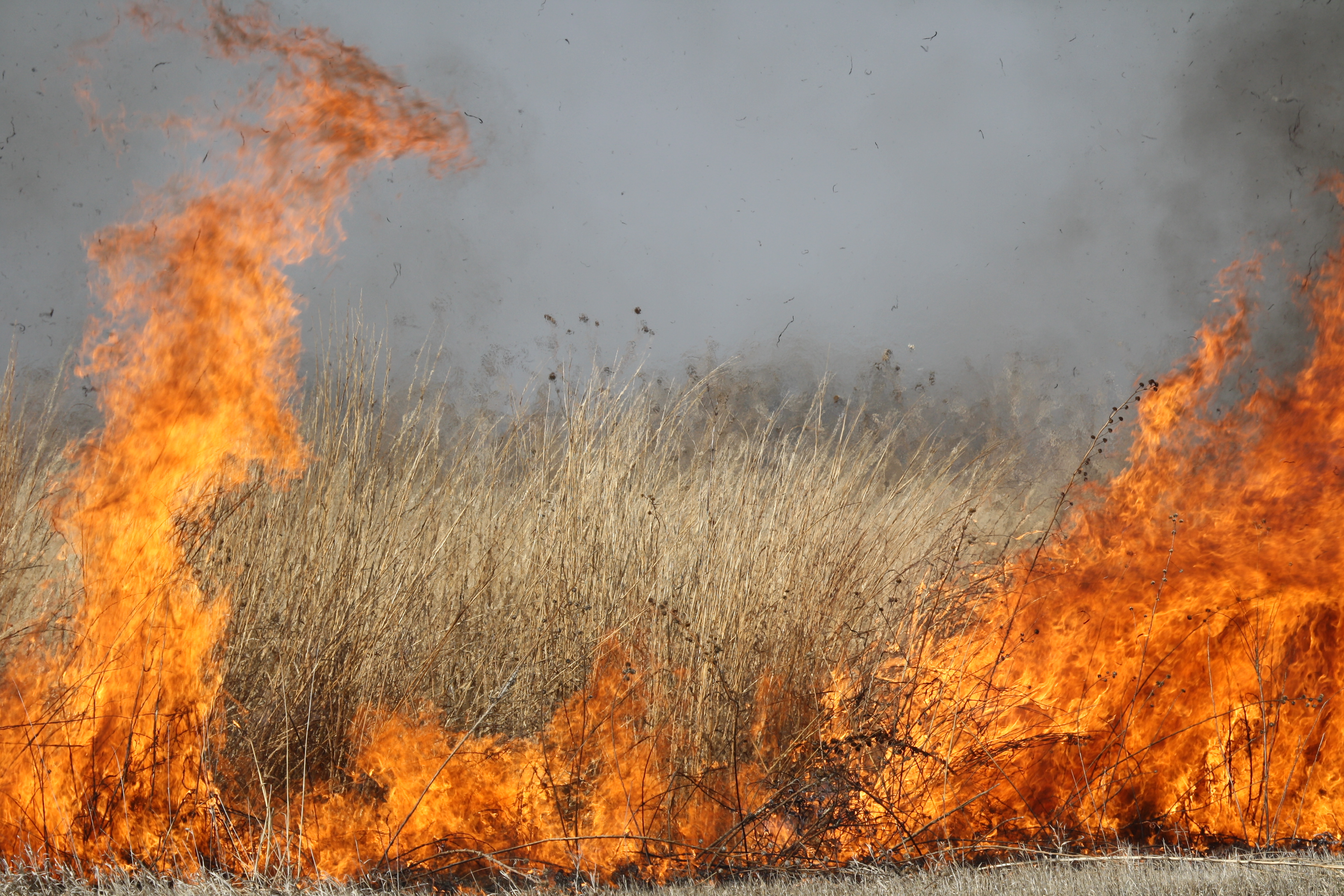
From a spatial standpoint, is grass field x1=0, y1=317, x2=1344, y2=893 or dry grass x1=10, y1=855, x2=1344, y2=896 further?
grass field x1=0, y1=317, x2=1344, y2=893

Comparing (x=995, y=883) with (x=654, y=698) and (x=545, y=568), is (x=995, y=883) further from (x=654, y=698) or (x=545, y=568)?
(x=545, y=568)

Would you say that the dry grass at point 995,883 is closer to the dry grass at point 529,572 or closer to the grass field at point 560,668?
the grass field at point 560,668

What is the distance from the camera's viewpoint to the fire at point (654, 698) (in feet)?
7.14

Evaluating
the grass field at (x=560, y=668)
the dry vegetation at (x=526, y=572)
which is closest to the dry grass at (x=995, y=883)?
the grass field at (x=560, y=668)

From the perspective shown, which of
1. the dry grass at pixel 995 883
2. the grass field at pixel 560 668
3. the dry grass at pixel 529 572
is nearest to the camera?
the dry grass at pixel 995 883

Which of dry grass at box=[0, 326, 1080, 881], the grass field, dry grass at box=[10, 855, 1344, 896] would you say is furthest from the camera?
dry grass at box=[0, 326, 1080, 881]

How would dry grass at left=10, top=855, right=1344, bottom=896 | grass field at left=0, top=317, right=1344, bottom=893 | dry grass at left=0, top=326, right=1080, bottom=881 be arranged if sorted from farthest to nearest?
1. dry grass at left=0, top=326, right=1080, bottom=881
2. grass field at left=0, top=317, right=1344, bottom=893
3. dry grass at left=10, top=855, right=1344, bottom=896

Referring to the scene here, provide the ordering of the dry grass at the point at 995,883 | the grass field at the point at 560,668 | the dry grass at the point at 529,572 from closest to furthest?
the dry grass at the point at 995,883
the grass field at the point at 560,668
the dry grass at the point at 529,572

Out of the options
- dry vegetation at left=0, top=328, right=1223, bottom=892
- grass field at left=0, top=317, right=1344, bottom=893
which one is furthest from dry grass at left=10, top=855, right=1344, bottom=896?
dry vegetation at left=0, top=328, right=1223, bottom=892

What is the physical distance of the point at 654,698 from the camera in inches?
101

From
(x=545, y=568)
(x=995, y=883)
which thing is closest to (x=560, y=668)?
(x=545, y=568)

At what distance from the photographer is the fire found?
2.18 metres

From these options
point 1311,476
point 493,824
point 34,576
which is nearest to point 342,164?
point 493,824

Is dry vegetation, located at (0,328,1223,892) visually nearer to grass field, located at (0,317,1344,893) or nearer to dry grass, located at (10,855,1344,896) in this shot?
grass field, located at (0,317,1344,893)
